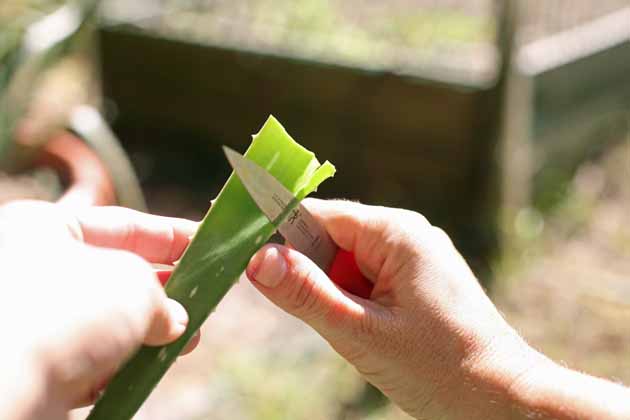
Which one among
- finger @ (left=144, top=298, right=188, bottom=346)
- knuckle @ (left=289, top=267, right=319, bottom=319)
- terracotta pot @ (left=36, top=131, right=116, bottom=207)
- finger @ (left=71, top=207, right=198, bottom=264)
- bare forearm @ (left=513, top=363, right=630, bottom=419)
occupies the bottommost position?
terracotta pot @ (left=36, top=131, right=116, bottom=207)

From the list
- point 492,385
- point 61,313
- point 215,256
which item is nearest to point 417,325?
point 492,385

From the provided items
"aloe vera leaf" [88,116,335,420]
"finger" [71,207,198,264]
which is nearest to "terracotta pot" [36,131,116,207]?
"finger" [71,207,198,264]

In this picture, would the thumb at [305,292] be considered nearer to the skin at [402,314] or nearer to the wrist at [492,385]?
the skin at [402,314]

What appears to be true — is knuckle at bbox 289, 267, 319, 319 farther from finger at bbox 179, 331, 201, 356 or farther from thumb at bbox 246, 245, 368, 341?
finger at bbox 179, 331, 201, 356

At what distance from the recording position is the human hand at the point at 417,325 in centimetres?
132

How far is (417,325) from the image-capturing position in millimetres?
1336

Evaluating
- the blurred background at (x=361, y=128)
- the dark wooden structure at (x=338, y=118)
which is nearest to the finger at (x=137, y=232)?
the blurred background at (x=361, y=128)

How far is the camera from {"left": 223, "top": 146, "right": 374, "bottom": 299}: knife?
1.09 meters

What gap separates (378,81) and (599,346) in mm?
1397

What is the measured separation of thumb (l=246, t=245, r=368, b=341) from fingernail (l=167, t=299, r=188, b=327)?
133 mm

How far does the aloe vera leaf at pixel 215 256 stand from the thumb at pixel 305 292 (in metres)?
0.07

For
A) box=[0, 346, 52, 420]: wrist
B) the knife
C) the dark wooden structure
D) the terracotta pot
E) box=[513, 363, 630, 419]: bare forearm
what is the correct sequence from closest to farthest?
box=[0, 346, 52, 420]: wrist, the knife, box=[513, 363, 630, 419]: bare forearm, the terracotta pot, the dark wooden structure

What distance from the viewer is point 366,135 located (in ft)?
13.4

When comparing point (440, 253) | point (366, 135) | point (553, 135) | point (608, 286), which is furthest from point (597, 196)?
point (440, 253)
